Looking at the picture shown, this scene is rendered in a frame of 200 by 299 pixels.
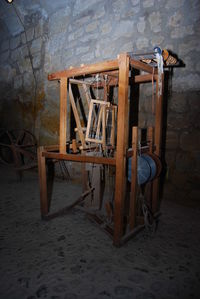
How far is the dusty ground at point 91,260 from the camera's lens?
1753mm

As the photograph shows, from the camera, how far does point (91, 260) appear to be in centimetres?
212

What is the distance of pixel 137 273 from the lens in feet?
6.39

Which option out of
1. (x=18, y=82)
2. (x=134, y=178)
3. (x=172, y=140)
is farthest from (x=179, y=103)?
(x=18, y=82)

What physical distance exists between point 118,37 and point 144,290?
3.64m

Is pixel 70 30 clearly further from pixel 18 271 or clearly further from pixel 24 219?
pixel 18 271

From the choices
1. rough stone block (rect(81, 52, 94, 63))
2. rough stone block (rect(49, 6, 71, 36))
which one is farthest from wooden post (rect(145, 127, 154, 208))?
rough stone block (rect(49, 6, 71, 36))

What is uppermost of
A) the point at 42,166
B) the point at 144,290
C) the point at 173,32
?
the point at 173,32

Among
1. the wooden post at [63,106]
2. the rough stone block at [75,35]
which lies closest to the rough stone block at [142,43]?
the rough stone block at [75,35]

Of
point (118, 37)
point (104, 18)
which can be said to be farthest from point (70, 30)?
point (118, 37)

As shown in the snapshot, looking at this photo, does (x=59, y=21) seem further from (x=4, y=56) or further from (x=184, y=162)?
(x=184, y=162)

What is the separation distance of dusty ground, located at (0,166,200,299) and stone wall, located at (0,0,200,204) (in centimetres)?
106

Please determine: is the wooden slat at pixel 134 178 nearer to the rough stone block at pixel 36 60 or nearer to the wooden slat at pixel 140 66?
the wooden slat at pixel 140 66

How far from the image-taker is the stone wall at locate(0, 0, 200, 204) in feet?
10.6

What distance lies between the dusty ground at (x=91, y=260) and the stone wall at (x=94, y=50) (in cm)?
106
